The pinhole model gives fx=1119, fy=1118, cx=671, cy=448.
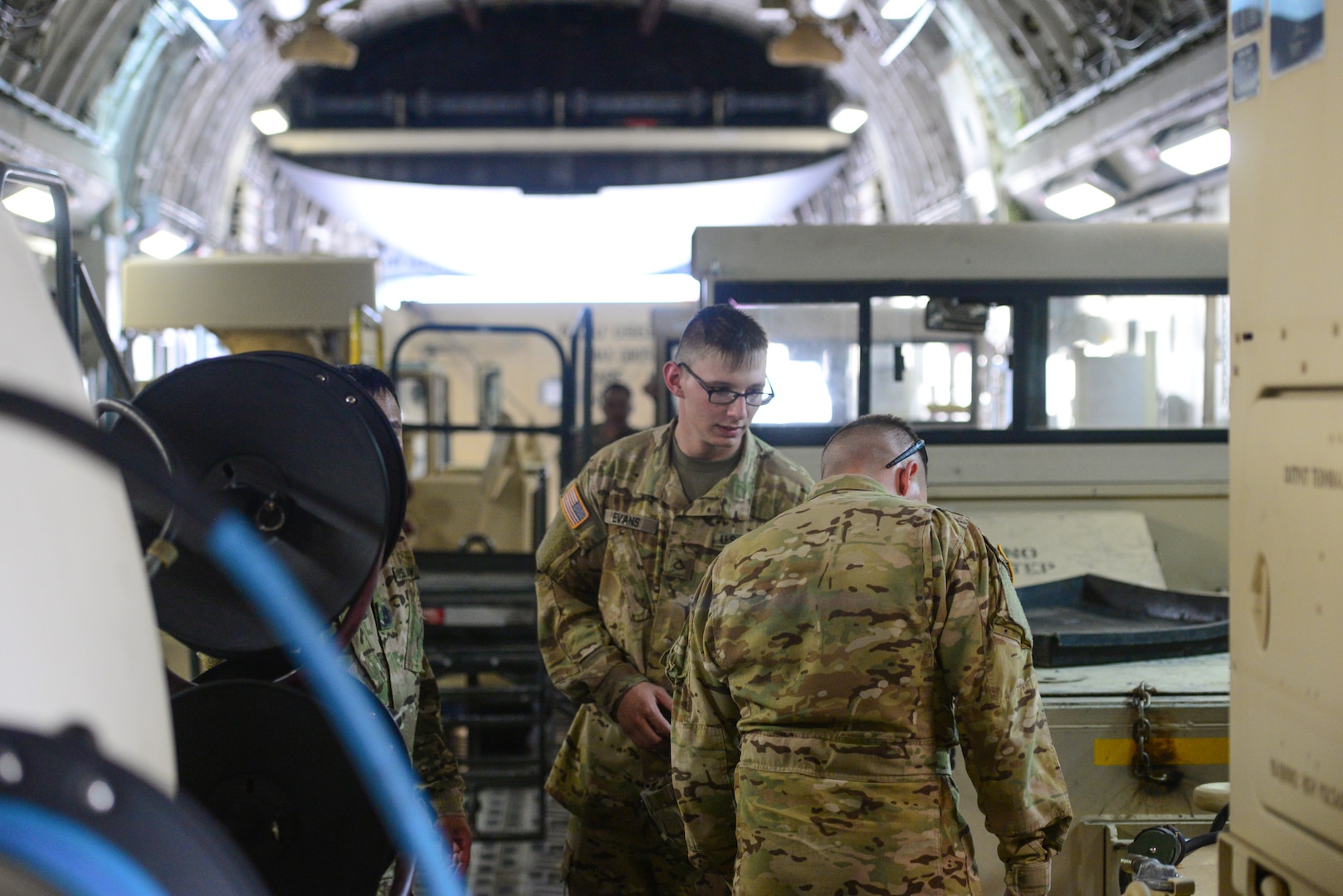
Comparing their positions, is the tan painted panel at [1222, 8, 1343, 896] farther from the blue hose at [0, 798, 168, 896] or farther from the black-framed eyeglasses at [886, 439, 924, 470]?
the blue hose at [0, 798, 168, 896]

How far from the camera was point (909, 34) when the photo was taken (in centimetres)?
1009

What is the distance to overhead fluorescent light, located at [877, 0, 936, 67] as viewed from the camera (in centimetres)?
958

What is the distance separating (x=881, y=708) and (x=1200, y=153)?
6.01m

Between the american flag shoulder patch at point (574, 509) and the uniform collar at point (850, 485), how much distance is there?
805 mm

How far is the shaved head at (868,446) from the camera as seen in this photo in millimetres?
2186

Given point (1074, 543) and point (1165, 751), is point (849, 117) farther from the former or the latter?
point (1165, 751)

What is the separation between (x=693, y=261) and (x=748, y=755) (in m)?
2.83

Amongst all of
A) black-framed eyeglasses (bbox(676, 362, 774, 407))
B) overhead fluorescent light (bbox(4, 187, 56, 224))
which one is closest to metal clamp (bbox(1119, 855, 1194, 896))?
black-framed eyeglasses (bbox(676, 362, 774, 407))

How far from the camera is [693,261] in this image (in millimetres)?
4496

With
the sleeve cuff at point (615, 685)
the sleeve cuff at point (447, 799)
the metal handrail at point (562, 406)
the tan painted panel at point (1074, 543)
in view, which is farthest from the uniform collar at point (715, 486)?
the metal handrail at point (562, 406)

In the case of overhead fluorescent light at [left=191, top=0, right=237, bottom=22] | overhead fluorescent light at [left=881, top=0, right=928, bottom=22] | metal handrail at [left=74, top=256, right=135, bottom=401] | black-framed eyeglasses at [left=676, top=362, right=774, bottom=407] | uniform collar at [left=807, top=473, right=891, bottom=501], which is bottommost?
uniform collar at [left=807, top=473, right=891, bottom=501]

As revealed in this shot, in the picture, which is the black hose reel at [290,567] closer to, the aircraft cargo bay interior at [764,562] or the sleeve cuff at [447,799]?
the aircraft cargo bay interior at [764,562]

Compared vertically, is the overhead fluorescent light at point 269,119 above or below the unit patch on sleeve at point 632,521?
above

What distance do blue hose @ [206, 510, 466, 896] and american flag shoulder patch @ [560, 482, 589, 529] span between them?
133 centimetres
